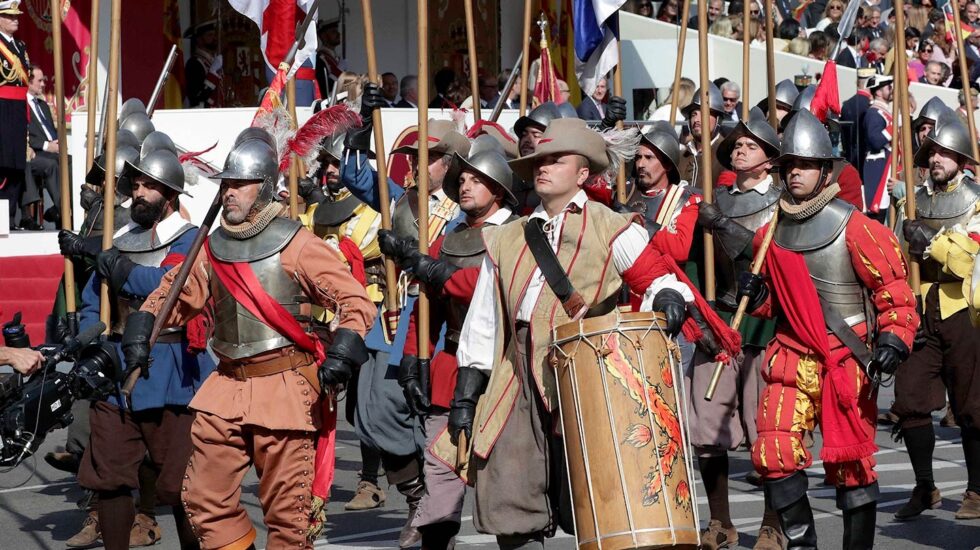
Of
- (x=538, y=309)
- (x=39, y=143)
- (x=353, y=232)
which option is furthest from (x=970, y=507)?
(x=39, y=143)

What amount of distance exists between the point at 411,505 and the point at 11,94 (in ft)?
28.1

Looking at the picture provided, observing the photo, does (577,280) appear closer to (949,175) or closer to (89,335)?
(89,335)

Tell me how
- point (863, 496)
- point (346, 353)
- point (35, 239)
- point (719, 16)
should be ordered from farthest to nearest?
point (719, 16)
point (35, 239)
point (863, 496)
point (346, 353)

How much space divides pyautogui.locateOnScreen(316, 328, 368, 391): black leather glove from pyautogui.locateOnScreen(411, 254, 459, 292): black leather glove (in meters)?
0.57

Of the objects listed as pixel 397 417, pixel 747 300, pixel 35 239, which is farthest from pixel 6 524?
pixel 35 239

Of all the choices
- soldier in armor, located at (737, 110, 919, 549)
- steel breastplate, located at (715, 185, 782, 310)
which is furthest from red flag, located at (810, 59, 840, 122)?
soldier in armor, located at (737, 110, 919, 549)

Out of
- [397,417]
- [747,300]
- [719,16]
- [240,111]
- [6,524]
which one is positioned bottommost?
[6,524]

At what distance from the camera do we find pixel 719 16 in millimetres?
21406

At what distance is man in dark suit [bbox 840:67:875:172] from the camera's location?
16.7 meters

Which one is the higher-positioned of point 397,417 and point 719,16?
point 719,16

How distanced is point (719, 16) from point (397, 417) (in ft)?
43.0

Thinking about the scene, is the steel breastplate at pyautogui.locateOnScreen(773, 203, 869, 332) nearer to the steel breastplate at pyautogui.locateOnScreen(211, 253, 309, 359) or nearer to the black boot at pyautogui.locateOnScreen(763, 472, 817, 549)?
the black boot at pyautogui.locateOnScreen(763, 472, 817, 549)

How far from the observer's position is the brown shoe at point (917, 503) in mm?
9227

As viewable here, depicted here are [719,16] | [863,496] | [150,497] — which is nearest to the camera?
[863,496]
